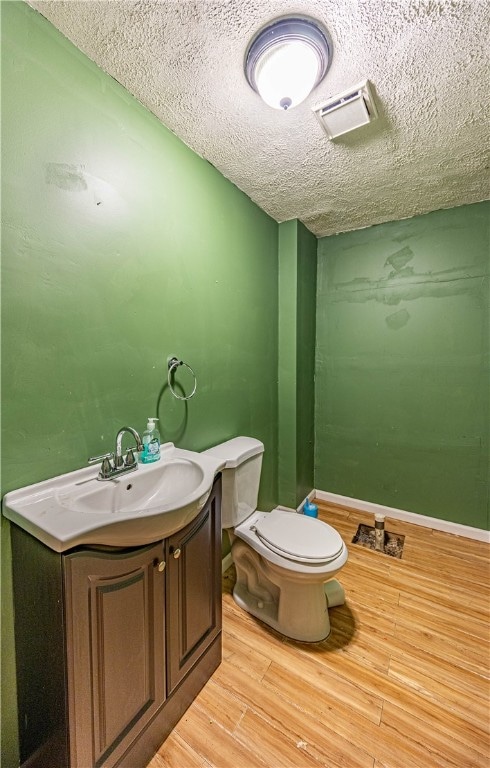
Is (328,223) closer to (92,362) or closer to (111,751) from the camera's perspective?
(92,362)

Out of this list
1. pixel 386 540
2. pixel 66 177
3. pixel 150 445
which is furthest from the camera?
pixel 386 540

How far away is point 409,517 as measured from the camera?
2.42 m

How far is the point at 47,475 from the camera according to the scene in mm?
996

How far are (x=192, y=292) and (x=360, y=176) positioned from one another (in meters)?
1.25

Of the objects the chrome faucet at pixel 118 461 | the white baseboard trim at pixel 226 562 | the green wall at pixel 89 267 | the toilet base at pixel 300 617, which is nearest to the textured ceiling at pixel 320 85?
the green wall at pixel 89 267

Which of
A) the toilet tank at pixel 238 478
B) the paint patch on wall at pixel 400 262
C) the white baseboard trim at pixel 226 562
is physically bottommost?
the white baseboard trim at pixel 226 562

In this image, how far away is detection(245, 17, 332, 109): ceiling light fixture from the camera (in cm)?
99

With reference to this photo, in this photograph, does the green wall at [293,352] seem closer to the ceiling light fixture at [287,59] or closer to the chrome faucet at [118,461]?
the ceiling light fixture at [287,59]

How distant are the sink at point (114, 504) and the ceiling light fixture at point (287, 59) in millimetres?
1449

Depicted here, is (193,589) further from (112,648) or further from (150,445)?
(150,445)

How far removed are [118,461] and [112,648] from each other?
0.55 metres

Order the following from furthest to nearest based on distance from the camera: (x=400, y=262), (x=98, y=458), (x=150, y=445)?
(x=400, y=262) → (x=150, y=445) → (x=98, y=458)

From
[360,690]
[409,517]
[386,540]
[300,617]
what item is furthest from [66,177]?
[409,517]

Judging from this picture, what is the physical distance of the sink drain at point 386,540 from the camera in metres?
2.07
